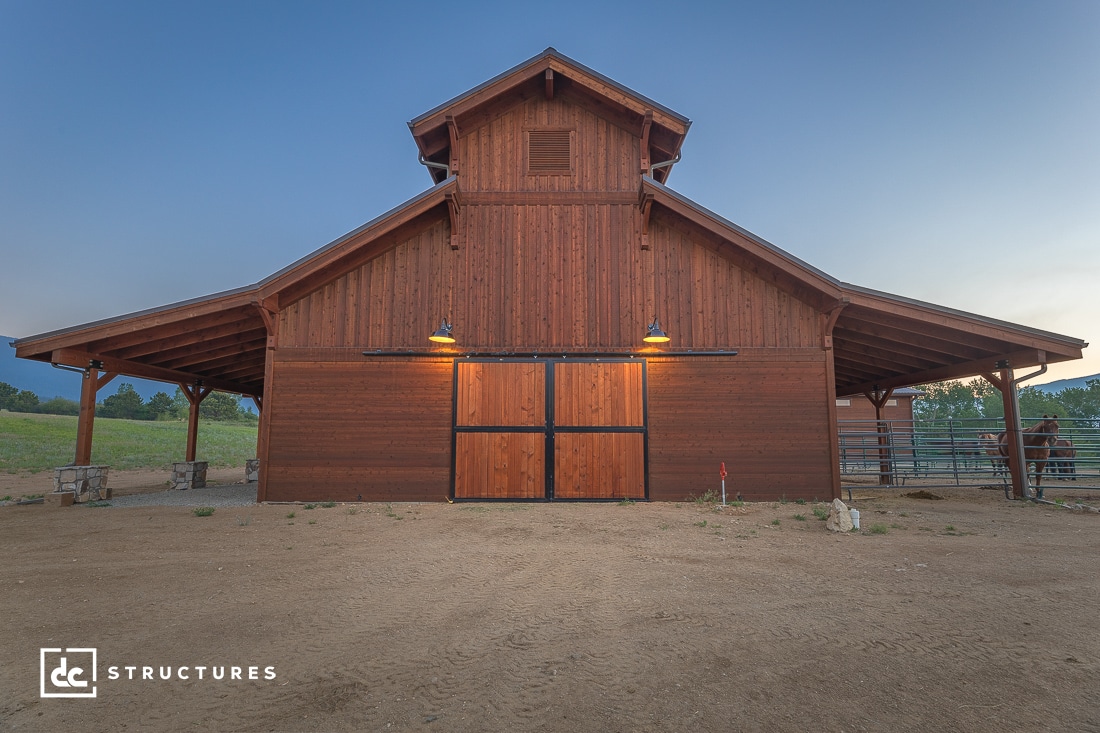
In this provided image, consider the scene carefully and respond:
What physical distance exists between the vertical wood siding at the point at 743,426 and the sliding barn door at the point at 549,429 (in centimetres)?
51

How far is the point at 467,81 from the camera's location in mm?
115125

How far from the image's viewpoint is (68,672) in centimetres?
286

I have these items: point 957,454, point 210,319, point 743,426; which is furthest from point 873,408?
point 210,319

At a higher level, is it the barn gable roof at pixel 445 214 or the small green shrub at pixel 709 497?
the barn gable roof at pixel 445 214

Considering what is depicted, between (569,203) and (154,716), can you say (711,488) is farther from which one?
(154,716)

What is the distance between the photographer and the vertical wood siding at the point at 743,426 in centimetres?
1005

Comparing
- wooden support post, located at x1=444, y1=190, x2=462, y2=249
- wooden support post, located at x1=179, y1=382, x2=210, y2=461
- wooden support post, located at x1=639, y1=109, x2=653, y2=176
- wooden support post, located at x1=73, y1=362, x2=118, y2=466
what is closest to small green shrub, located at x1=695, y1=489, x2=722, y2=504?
wooden support post, located at x1=639, y1=109, x2=653, y2=176

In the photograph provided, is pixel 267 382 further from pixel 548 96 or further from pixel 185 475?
pixel 548 96

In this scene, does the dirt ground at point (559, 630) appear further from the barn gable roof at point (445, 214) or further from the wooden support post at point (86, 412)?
the wooden support post at point (86, 412)

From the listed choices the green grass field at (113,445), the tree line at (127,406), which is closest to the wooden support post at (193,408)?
the green grass field at (113,445)

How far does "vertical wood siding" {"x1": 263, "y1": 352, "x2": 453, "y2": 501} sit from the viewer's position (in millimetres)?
10148

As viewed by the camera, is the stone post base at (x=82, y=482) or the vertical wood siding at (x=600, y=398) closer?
the stone post base at (x=82, y=482)

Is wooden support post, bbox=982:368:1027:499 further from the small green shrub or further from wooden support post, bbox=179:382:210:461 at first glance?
wooden support post, bbox=179:382:210:461

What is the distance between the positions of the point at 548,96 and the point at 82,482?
14.0 meters
